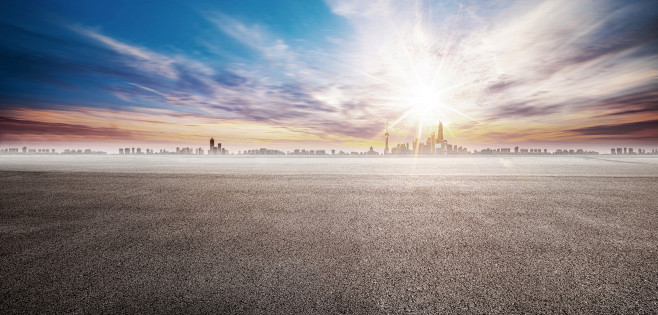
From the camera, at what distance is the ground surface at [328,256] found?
3.50m

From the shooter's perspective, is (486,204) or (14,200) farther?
(14,200)

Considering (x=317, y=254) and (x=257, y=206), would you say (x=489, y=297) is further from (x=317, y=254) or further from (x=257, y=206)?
(x=257, y=206)

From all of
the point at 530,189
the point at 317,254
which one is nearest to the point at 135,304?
the point at 317,254

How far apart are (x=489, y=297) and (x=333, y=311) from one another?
5.96ft

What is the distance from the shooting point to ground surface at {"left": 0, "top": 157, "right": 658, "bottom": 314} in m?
3.50

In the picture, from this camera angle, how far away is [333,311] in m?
3.24

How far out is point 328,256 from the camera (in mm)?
4934

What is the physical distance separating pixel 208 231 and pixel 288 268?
278 centimetres

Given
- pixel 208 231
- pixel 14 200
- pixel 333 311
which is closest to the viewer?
pixel 333 311

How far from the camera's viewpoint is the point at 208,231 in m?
6.44

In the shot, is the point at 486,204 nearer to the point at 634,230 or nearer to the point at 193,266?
the point at 634,230

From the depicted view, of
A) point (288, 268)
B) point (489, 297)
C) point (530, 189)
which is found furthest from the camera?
point (530, 189)

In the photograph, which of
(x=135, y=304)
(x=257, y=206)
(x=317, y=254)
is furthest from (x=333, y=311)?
(x=257, y=206)

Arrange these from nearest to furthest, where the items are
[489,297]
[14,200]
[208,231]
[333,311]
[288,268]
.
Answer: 1. [333,311]
2. [489,297]
3. [288,268]
4. [208,231]
5. [14,200]
